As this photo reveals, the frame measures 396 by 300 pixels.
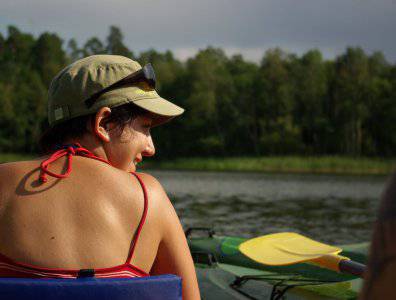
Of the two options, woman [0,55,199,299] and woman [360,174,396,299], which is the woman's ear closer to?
woman [0,55,199,299]

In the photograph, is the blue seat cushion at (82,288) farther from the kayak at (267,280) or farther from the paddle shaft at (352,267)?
the kayak at (267,280)

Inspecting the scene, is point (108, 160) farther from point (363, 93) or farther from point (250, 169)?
point (363, 93)

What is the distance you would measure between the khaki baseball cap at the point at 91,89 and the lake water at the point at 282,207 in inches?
183

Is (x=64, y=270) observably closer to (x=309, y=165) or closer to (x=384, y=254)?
(x=384, y=254)

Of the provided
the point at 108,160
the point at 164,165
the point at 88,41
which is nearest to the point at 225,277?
the point at 108,160

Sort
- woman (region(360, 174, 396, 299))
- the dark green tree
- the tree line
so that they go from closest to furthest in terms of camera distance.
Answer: woman (region(360, 174, 396, 299)) → the tree line → the dark green tree

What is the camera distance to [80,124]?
1.55m

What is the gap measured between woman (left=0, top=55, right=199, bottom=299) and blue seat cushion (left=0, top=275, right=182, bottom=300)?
0.05 meters

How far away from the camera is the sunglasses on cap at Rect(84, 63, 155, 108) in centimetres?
152

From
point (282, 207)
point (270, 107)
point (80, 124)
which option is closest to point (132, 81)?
point (80, 124)

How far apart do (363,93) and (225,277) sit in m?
47.5

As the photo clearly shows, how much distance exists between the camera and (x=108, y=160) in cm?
156

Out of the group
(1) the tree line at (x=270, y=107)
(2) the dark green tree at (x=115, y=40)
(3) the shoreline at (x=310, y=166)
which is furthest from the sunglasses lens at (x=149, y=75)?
(2) the dark green tree at (x=115, y=40)

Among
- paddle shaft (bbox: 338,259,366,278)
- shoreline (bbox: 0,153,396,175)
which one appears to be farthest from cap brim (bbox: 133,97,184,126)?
shoreline (bbox: 0,153,396,175)
